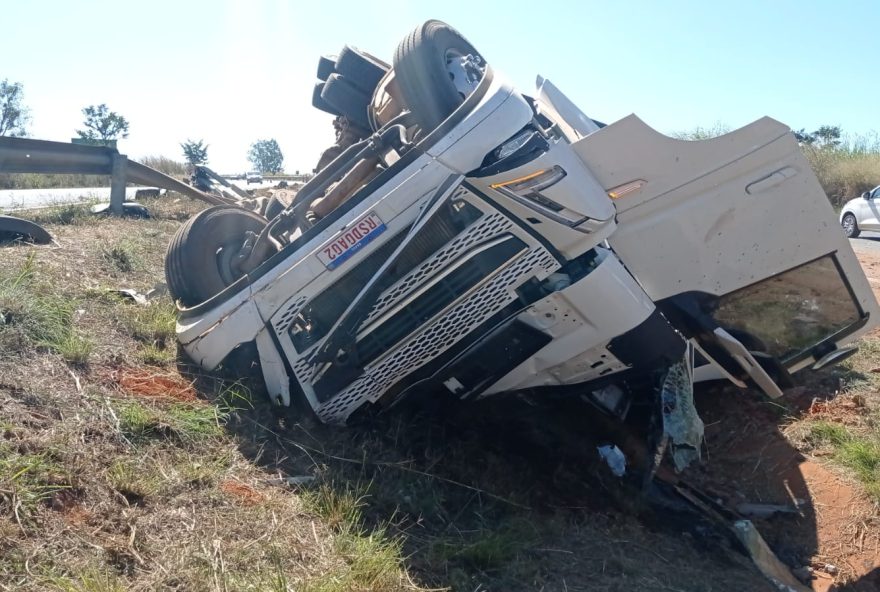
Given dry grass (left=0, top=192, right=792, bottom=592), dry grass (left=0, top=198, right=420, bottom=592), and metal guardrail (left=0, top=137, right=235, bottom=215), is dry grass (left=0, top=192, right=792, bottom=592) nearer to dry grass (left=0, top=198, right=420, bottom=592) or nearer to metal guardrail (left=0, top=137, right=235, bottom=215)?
dry grass (left=0, top=198, right=420, bottom=592)

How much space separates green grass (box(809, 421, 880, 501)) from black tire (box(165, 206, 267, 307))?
374cm

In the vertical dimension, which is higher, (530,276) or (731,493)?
(530,276)

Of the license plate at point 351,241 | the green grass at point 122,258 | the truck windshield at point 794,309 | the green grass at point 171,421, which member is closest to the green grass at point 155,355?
the green grass at point 171,421

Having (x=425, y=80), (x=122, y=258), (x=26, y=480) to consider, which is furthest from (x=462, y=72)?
(x=122, y=258)

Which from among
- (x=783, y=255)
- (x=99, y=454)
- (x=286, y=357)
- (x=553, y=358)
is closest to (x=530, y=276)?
(x=553, y=358)

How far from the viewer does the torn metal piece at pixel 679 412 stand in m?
3.90

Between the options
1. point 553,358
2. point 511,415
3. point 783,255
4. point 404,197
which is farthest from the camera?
point 511,415

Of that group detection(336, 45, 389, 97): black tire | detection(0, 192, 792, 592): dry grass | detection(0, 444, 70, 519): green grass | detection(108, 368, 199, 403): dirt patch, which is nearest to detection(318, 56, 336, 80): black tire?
detection(336, 45, 389, 97): black tire

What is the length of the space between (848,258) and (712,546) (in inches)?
68.5

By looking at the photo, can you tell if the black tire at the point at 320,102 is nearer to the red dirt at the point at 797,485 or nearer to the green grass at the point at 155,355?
the green grass at the point at 155,355

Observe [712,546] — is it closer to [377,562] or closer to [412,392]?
[412,392]

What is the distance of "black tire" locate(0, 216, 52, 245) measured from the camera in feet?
18.1

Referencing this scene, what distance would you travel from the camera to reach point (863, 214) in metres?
17.2

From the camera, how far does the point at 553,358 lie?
150 inches
